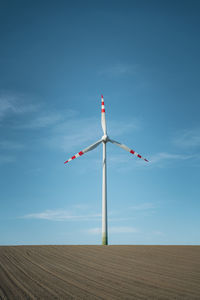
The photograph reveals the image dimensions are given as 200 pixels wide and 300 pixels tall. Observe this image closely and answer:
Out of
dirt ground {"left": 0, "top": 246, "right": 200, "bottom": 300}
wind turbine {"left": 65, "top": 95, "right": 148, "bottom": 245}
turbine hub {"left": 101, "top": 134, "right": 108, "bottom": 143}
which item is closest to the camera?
dirt ground {"left": 0, "top": 246, "right": 200, "bottom": 300}

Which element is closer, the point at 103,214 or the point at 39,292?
the point at 39,292

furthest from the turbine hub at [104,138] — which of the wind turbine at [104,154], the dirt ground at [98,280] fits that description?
the dirt ground at [98,280]

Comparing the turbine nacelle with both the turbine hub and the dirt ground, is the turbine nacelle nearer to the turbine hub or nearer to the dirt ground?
the turbine hub

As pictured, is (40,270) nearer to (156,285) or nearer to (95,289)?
(95,289)

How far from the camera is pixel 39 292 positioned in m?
11.3

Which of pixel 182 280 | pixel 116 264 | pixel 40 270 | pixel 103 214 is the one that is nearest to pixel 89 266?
pixel 116 264

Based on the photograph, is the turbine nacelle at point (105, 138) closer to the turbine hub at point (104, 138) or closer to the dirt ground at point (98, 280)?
the turbine hub at point (104, 138)

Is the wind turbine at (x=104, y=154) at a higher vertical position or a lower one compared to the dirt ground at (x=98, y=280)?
higher

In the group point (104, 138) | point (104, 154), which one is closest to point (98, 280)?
point (104, 154)

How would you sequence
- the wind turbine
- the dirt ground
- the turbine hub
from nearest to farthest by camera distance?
the dirt ground, the wind turbine, the turbine hub

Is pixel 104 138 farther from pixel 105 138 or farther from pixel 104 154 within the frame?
pixel 104 154

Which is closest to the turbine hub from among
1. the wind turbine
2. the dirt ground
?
the wind turbine

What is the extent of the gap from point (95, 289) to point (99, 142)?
33472 mm

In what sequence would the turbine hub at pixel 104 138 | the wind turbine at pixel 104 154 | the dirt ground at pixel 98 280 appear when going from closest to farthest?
the dirt ground at pixel 98 280, the wind turbine at pixel 104 154, the turbine hub at pixel 104 138
